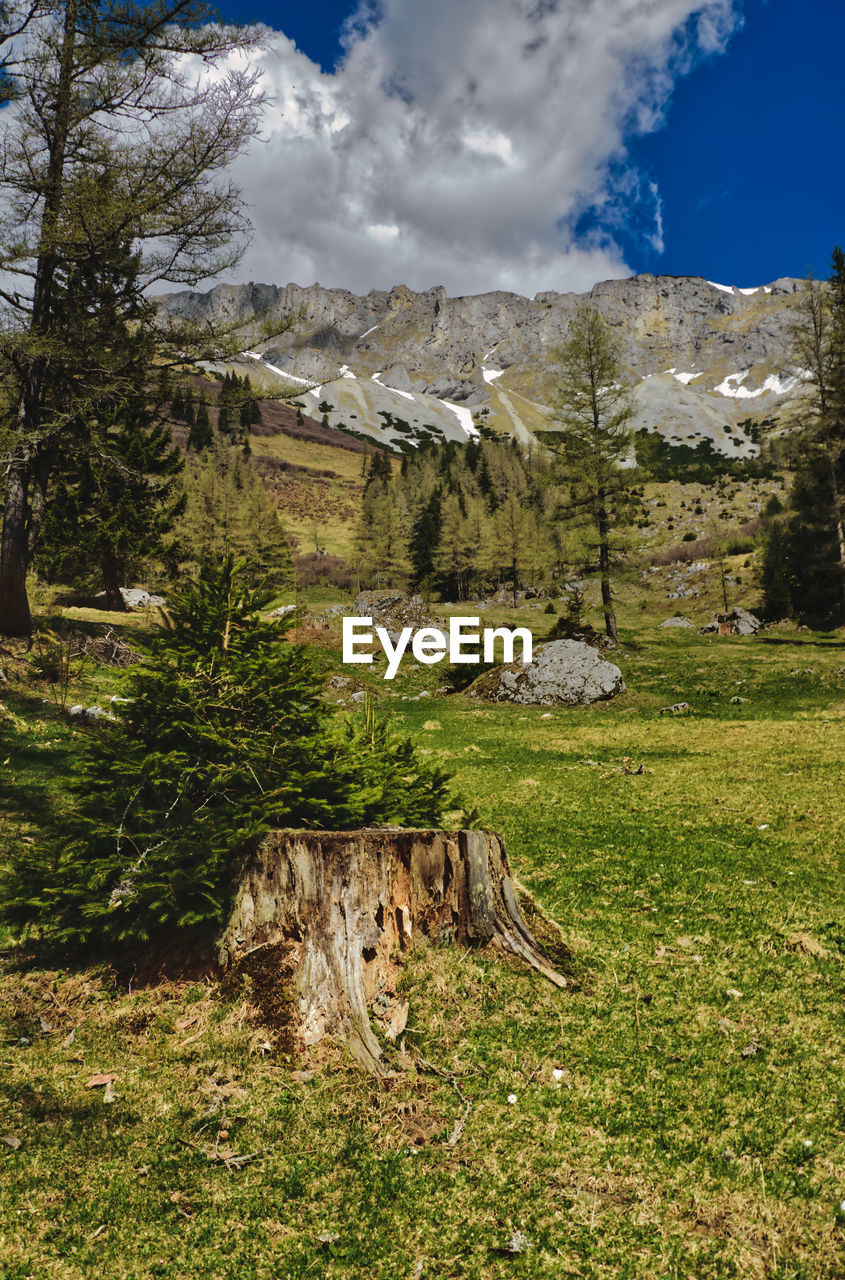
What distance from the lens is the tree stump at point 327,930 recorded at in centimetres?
439

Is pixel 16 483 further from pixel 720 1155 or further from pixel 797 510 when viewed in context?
pixel 797 510

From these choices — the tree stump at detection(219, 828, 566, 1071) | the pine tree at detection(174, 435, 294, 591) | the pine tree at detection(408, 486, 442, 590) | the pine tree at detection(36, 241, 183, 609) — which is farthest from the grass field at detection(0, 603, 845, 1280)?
the pine tree at detection(408, 486, 442, 590)

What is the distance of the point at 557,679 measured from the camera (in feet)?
65.2

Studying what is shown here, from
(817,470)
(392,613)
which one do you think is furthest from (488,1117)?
A: (817,470)

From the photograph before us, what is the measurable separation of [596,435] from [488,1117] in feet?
92.4

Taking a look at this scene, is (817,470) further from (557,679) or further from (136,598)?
(136,598)

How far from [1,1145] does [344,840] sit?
2417 mm

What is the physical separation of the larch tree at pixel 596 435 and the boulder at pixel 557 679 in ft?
25.4

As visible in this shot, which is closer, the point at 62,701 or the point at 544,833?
the point at 544,833

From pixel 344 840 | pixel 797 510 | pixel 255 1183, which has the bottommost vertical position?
pixel 255 1183

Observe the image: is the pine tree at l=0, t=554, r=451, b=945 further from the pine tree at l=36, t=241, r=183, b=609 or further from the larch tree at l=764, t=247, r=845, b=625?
the larch tree at l=764, t=247, r=845, b=625

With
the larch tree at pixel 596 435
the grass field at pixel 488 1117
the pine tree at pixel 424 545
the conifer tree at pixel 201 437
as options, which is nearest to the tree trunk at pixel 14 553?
the grass field at pixel 488 1117

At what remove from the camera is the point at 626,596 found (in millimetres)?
51500

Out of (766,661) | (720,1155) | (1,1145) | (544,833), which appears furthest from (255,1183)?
(766,661)
